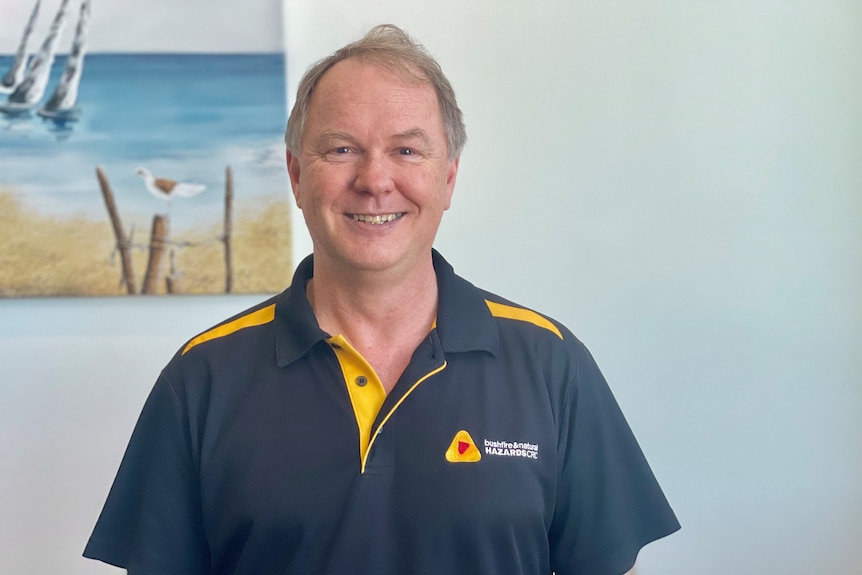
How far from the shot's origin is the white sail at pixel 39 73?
5.23 ft

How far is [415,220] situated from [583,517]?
0.49 m

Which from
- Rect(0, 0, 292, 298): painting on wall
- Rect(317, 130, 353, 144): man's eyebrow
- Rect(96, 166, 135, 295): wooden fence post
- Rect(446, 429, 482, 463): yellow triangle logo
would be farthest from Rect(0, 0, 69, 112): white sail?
Rect(446, 429, 482, 463): yellow triangle logo

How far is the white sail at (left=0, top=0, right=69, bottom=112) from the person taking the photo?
159 cm

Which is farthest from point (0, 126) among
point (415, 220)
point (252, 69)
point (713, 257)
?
point (713, 257)

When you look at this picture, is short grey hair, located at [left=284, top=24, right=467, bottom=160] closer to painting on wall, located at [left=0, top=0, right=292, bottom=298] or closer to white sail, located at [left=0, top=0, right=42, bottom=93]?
painting on wall, located at [left=0, top=0, right=292, bottom=298]

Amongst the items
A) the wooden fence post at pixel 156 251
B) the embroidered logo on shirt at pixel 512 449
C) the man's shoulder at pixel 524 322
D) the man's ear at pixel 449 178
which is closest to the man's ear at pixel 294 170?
the man's ear at pixel 449 178

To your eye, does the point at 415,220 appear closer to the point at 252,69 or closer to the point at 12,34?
the point at 252,69

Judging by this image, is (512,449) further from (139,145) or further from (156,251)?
(139,145)

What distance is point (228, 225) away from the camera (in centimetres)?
164

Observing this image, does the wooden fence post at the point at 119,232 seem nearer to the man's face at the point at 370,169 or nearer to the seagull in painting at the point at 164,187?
the seagull in painting at the point at 164,187

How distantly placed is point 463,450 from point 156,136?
3.63 ft

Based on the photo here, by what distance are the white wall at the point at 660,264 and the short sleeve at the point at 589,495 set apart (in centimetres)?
70

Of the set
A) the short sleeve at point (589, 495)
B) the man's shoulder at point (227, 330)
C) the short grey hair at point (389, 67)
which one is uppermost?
the short grey hair at point (389, 67)

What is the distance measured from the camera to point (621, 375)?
1.71 metres
